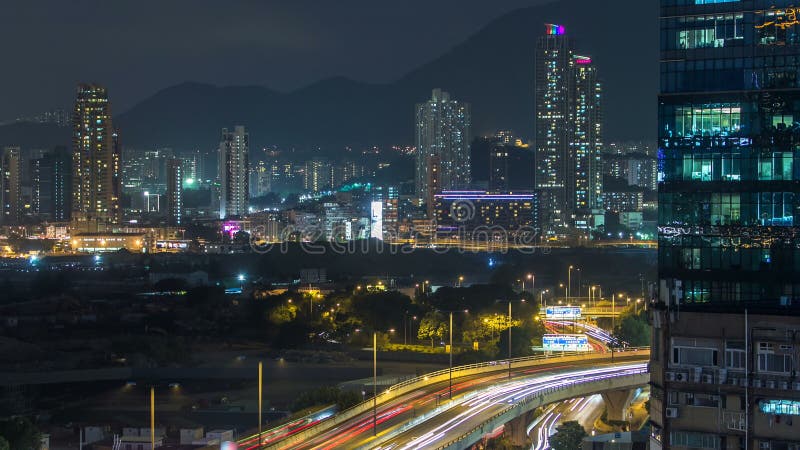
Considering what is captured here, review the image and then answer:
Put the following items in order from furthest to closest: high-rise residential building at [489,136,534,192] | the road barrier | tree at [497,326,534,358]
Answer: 1. high-rise residential building at [489,136,534,192]
2. tree at [497,326,534,358]
3. the road barrier

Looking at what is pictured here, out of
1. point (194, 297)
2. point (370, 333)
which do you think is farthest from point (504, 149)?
point (370, 333)

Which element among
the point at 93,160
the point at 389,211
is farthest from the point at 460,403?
the point at 389,211

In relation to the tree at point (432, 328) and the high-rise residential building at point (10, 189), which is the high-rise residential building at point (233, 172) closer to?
the high-rise residential building at point (10, 189)

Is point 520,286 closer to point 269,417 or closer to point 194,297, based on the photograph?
point 194,297

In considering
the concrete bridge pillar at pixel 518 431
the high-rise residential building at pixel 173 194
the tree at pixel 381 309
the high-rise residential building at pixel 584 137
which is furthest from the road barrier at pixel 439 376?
the high-rise residential building at pixel 173 194

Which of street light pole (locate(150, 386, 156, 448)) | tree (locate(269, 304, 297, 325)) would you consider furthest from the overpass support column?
tree (locate(269, 304, 297, 325))

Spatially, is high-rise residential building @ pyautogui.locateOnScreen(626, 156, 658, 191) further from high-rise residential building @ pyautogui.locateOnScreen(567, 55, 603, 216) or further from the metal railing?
the metal railing
